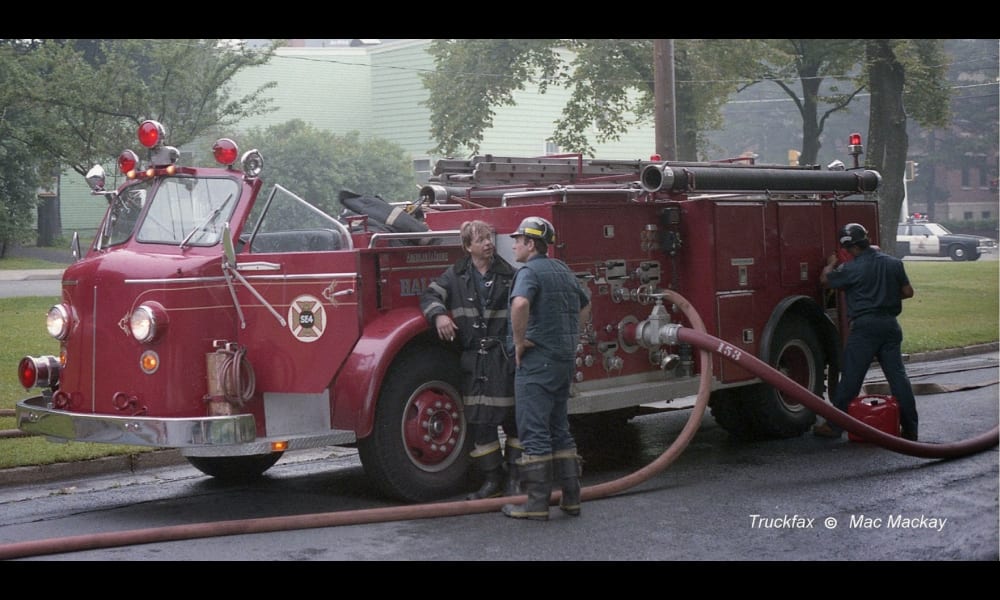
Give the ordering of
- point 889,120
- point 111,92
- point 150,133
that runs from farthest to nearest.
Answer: point 889,120 < point 111,92 < point 150,133

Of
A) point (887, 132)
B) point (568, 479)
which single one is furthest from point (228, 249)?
point (887, 132)

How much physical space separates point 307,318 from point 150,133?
1.70 metres

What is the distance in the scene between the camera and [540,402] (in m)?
7.32

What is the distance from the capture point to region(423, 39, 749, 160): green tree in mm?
25547

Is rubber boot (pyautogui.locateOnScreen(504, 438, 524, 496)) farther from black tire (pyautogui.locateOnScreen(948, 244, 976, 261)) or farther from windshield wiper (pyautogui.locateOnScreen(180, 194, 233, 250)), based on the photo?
black tire (pyautogui.locateOnScreen(948, 244, 976, 261))

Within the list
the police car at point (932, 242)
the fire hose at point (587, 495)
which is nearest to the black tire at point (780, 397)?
the fire hose at point (587, 495)

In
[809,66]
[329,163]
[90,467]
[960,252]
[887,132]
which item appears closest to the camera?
[90,467]

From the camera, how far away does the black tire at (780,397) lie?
1026 centimetres

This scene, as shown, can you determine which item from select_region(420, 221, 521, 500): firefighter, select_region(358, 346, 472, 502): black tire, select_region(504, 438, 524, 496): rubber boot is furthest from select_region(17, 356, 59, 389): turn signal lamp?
select_region(504, 438, 524, 496): rubber boot

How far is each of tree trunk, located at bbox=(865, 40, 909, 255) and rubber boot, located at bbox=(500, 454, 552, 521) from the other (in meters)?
18.0

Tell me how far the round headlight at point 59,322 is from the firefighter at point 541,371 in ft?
9.54

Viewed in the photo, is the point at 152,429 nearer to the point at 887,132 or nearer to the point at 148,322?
the point at 148,322

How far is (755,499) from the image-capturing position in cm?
796

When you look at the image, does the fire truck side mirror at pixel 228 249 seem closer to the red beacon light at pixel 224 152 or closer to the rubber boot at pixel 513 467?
the red beacon light at pixel 224 152
